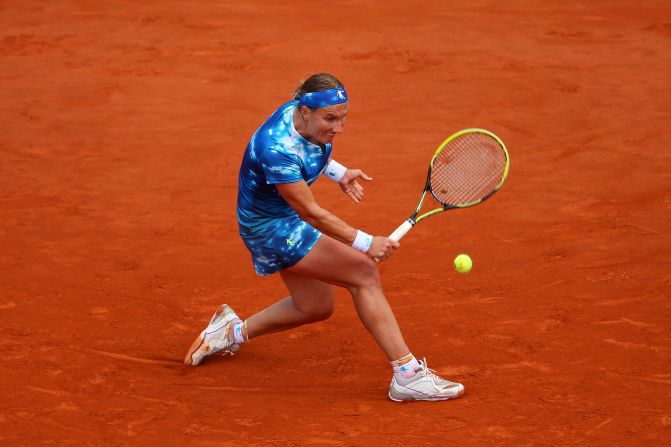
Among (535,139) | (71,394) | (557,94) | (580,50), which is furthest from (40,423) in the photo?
(580,50)

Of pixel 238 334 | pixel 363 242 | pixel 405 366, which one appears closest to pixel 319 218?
pixel 363 242

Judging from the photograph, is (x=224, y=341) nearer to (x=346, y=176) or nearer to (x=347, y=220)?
(x=346, y=176)

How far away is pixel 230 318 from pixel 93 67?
6.31m

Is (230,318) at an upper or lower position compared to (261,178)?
lower

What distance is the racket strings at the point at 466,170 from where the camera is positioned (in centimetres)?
550

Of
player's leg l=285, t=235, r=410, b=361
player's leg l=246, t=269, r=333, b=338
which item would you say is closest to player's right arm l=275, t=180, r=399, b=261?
player's leg l=285, t=235, r=410, b=361

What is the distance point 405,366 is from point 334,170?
1.12m

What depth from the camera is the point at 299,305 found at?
5363 mm

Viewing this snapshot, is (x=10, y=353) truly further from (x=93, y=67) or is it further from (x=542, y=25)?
(x=542, y=25)

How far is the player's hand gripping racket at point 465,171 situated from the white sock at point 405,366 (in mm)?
859

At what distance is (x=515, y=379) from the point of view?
5266 millimetres

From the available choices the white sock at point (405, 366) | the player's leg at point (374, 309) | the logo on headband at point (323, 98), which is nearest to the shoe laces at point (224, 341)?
the player's leg at point (374, 309)

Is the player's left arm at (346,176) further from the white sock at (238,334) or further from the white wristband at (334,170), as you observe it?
the white sock at (238,334)

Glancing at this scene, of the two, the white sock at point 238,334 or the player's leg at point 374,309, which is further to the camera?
the white sock at point 238,334
